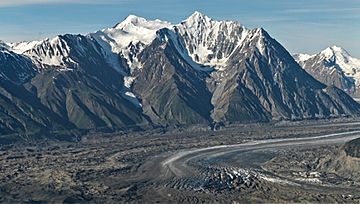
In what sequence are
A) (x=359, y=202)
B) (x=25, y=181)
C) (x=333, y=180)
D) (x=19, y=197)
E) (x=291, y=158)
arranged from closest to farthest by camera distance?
(x=359, y=202) → (x=19, y=197) → (x=333, y=180) → (x=25, y=181) → (x=291, y=158)

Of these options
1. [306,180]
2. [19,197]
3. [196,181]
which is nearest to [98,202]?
[19,197]

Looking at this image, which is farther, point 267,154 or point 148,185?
point 267,154

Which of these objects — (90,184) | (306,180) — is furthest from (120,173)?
(306,180)

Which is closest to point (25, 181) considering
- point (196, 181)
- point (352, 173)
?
point (196, 181)

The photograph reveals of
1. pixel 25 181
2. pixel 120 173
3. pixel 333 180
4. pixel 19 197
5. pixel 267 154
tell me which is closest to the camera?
pixel 19 197

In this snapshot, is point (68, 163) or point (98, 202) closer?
point (98, 202)

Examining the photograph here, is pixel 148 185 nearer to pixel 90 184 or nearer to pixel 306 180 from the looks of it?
pixel 90 184

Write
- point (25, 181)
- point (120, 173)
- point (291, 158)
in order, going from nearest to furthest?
point (25, 181) < point (120, 173) < point (291, 158)

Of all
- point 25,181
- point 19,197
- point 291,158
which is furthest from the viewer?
point 291,158

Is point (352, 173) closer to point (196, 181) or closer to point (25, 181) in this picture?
point (196, 181)
